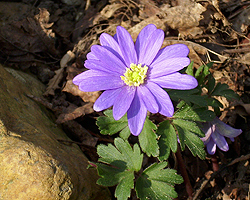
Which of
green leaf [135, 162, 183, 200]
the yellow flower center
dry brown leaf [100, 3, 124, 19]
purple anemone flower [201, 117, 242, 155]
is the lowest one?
purple anemone flower [201, 117, 242, 155]

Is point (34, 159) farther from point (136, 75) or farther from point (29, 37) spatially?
point (29, 37)

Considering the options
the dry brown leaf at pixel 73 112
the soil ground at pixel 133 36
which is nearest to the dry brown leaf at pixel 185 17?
the soil ground at pixel 133 36

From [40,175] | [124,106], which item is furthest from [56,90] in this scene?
[124,106]

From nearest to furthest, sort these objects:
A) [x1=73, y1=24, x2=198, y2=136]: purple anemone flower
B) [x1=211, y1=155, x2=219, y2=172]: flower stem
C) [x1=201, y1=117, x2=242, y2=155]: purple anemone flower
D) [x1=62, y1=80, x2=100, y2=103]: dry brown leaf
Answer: [x1=73, y1=24, x2=198, y2=136]: purple anemone flower
[x1=201, y1=117, x2=242, y2=155]: purple anemone flower
[x1=211, y1=155, x2=219, y2=172]: flower stem
[x1=62, y1=80, x2=100, y2=103]: dry brown leaf

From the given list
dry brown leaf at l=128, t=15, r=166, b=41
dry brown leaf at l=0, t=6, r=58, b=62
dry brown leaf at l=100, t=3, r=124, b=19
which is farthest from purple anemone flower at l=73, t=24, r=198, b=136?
dry brown leaf at l=100, t=3, r=124, b=19

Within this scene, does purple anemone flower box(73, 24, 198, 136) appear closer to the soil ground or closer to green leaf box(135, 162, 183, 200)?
green leaf box(135, 162, 183, 200)

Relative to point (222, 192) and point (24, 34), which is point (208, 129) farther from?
point (24, 34)

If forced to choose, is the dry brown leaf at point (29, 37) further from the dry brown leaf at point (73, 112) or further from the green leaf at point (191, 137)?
the green leaf at point (191, 137)
